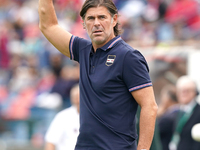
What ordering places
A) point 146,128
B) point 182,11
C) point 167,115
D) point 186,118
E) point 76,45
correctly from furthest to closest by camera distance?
point 182,11 < point 167,115 < point 186,118 < point 76,45 < point 146,128

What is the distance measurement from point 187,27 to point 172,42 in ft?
4.88

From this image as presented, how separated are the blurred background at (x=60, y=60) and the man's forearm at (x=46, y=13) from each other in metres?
4.73

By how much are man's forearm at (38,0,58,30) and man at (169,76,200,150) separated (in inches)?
130

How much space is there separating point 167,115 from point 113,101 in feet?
14.1

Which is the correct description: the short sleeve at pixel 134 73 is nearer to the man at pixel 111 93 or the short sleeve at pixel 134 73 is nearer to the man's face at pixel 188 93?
the man at pixel 111 93

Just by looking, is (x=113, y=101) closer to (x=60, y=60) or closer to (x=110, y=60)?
(x=110, y=60)

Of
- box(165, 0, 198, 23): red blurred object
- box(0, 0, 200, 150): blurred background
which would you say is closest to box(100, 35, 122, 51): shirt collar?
box(0, 0, 200, 150): blurred background

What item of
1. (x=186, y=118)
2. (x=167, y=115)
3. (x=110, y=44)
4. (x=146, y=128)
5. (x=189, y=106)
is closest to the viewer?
(x=146, y=128)

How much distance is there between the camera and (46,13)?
3734 mm

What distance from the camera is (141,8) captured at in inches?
506

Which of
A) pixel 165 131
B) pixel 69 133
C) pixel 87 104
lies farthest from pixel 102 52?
pixel 165 131

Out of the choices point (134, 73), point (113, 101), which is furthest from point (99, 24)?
point (113, 101)

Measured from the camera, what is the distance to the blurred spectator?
289 inches

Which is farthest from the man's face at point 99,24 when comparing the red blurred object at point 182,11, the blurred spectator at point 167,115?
the red blurred object at point 182,11
